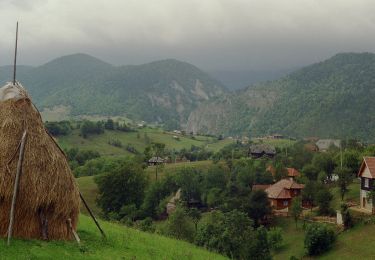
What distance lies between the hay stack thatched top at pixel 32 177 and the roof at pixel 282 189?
54.1m

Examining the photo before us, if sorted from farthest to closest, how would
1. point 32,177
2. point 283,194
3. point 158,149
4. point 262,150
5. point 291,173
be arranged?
point 262,150
point 158,149
point 291,173
point 283,194
point 32,177

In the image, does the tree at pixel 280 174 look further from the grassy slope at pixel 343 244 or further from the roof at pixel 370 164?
the roof at pixel 370 164

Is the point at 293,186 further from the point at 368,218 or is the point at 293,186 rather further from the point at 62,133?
the point at 62,133

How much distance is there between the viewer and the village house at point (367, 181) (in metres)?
55.7

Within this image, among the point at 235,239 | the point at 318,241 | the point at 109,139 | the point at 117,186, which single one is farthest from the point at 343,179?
the point at 109,139

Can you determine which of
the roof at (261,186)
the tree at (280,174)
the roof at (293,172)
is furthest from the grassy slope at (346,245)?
the roof at (293,172)

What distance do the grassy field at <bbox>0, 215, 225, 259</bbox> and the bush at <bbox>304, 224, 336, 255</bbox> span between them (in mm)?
23024

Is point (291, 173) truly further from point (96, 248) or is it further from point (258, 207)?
point (96, 248)

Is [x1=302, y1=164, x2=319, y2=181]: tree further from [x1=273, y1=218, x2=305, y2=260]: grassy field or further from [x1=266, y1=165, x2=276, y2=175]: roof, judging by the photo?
[x1=273, y1=218, x2=305, y2=260]: grassy field

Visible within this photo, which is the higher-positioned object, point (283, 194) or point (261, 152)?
point (261, 152)

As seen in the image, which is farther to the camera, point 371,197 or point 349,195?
point 349,195

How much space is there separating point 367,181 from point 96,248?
4299 centimetres

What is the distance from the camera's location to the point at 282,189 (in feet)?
243

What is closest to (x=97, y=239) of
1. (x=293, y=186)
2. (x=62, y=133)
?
(x=293, y=186)
